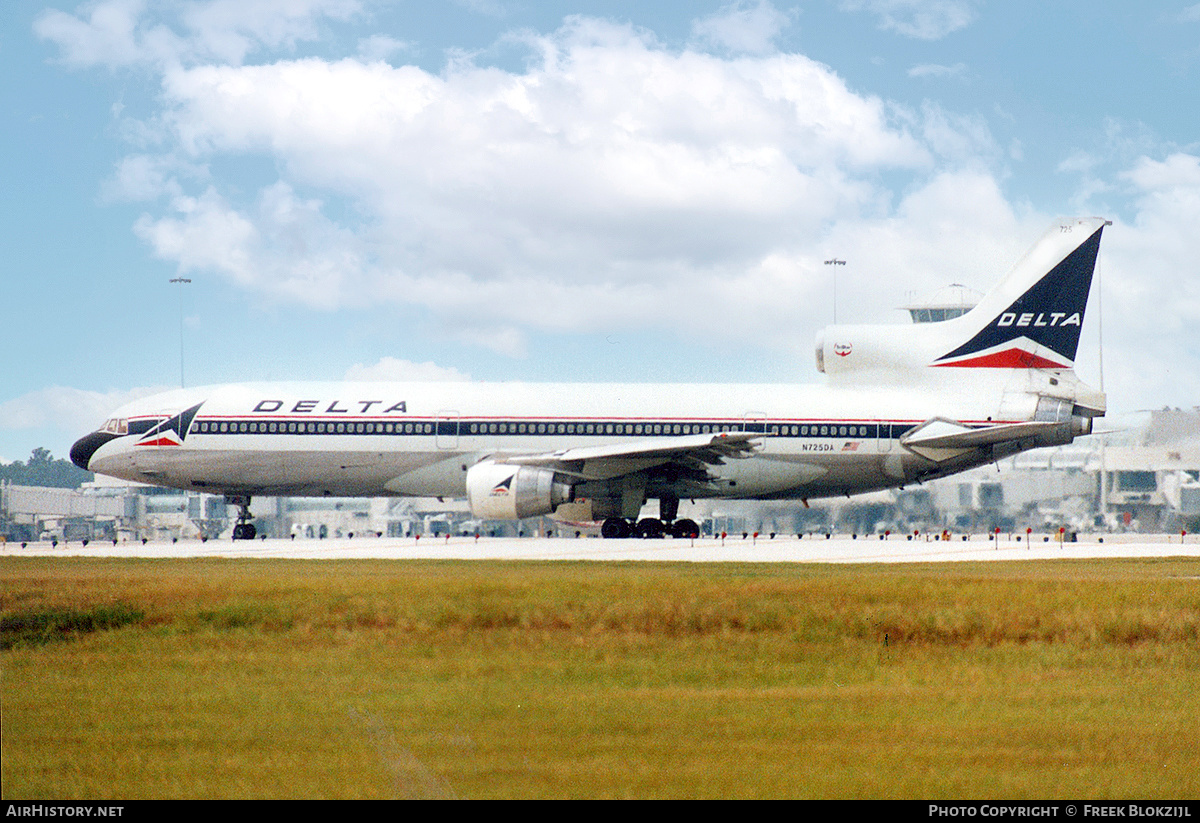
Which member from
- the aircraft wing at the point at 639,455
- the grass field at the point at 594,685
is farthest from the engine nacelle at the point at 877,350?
the grass field at the point at 594,685

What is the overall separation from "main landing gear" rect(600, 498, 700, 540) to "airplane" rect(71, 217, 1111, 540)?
61 mm

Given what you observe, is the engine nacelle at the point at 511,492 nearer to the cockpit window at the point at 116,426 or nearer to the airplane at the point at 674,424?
the airplane at the point at 674,424

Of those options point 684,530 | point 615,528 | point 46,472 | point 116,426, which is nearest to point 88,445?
point 116,426

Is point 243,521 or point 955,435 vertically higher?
point 955,435

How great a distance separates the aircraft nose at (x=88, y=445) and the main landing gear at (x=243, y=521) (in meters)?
4.26

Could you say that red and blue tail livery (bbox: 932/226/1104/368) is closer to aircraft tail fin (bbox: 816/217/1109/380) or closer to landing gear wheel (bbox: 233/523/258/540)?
aircraft tail fin (bbox: 816/217/1109/380)

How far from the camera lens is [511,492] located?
36344 millimetres

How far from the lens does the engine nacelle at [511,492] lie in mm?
36406

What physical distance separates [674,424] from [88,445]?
1902cm

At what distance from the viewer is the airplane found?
39.4 metres

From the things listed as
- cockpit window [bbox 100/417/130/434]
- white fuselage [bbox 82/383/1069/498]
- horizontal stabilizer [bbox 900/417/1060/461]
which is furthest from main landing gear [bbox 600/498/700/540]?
cockpit window [bbox 100/417/130/434]

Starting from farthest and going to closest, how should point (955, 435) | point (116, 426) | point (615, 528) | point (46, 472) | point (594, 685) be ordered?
point (46, 472) < point (116, 426) < point (615, 528) < point (955, 435) < point (594, 685)

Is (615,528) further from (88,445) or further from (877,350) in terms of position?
(88,445)
